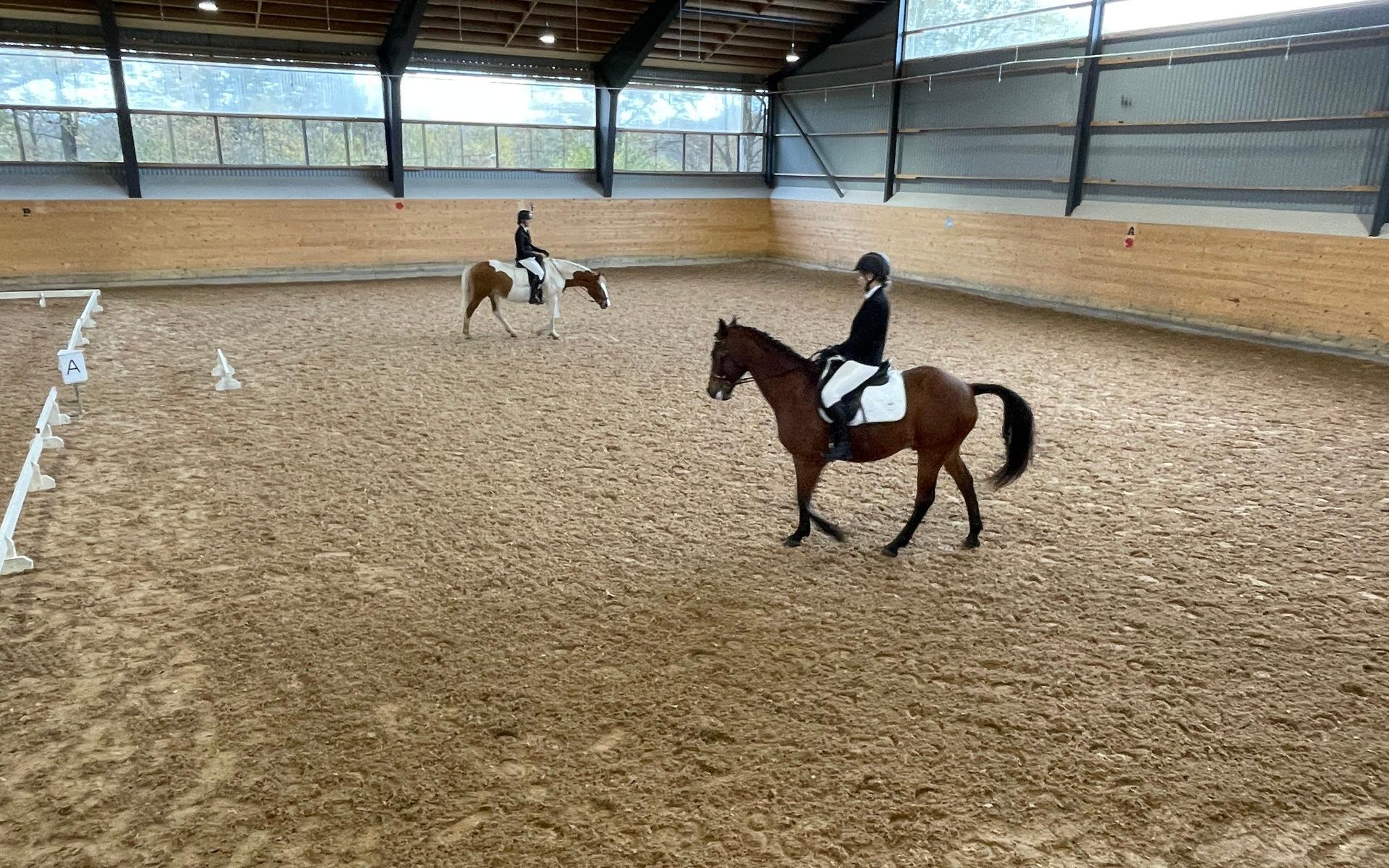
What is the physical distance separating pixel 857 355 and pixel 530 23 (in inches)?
562

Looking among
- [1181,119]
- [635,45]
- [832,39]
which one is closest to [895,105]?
[832,39]

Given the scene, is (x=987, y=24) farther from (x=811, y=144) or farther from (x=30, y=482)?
(x=30, y=482)

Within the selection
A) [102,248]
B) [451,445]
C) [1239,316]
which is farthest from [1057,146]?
[102,248]

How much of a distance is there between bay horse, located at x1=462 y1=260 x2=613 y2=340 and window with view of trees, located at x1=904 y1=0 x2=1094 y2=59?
29.6 ft

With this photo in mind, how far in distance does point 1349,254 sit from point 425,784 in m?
11.7

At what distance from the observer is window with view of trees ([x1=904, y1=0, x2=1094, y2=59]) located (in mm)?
13672

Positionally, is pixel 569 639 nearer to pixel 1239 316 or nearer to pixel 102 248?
pixel 1239 316

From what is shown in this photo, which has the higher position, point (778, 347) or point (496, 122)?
point (496, 122)

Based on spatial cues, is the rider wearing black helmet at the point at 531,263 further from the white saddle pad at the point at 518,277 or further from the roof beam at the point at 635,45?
the roof beam at the point at 635,45

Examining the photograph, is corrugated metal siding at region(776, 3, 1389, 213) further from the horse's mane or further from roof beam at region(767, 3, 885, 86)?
the horse's mane

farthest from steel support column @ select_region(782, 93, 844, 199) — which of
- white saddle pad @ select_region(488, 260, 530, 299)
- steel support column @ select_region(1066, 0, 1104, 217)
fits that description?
white saddle pad @ select_region(488, 260, 530, 299)

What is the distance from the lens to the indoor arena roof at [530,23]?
1408 cm

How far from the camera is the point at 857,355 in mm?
4719

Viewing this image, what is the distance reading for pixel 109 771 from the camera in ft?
10.2
